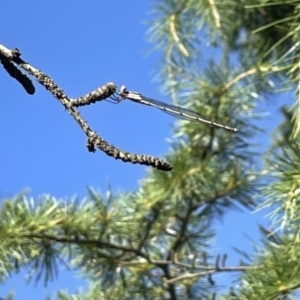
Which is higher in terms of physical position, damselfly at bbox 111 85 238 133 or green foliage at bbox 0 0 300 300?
green foliage at bbox 0 0 300 300

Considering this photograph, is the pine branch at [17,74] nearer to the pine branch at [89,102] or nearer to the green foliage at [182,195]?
the pine branch at [89,102]

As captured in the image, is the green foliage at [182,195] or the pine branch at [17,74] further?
the green foliage at [182,195]

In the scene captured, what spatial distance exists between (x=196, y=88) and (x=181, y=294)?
0.60ft

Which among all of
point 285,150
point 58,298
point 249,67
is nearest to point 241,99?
point 249,67

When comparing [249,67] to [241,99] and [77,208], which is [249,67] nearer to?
[241,99]

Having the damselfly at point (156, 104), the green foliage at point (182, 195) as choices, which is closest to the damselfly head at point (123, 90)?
the damselfly at point (156, 104)

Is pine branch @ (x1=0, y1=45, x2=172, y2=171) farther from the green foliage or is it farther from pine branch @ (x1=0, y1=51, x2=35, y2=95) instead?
the green foliage

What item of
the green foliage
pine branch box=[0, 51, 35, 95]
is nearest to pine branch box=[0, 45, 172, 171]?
pine branch box=[0, 51, 35, 95]

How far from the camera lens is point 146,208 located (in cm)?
63

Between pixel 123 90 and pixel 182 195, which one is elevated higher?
pixel 182 195

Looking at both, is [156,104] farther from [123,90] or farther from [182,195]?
[182,195]

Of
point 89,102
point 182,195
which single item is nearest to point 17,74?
point 89,102

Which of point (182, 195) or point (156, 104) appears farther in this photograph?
point (182, 195)

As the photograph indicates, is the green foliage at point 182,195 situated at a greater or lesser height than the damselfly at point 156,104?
greater
